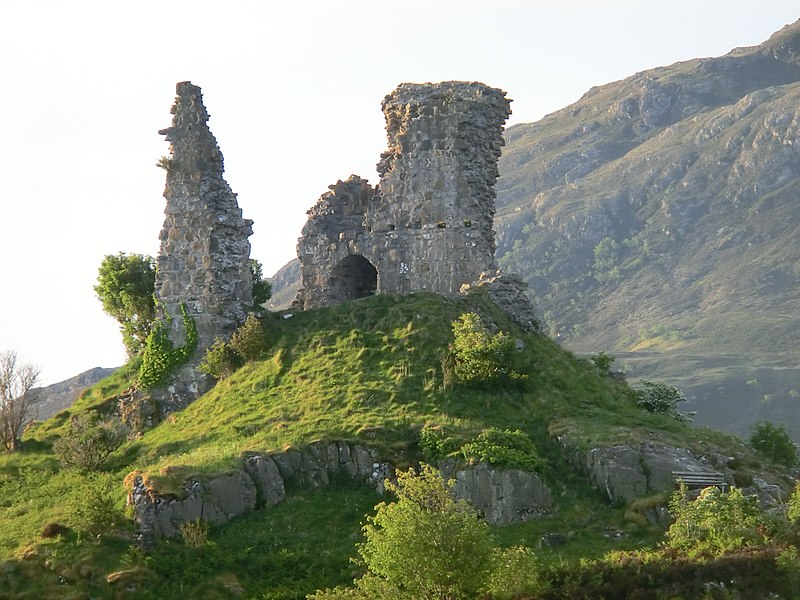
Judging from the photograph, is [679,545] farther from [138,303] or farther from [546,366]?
[138,303]

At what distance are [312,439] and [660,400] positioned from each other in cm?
1200

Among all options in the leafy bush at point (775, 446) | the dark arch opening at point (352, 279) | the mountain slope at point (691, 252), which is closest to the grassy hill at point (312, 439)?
the leafy bush at point (775, 446)

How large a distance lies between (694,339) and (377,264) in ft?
341

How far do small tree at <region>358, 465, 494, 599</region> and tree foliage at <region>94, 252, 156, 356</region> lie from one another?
22.0m

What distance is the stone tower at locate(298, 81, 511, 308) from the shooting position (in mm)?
37094

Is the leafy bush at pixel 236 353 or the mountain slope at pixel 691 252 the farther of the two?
the mountain slope at pixel 691 252

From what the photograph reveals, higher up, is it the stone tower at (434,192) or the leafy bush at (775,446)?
the stone tower at (434,192)

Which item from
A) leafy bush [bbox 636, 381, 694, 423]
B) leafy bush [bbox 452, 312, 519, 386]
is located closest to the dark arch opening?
leafy bush [bbox 452, 312, 519, 386]

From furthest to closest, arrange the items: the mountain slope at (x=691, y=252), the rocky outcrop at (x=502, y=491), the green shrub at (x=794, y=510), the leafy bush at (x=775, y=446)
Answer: the mountain slope at (x=691, y=252)
the leafy bush at (x=775, y=446)
the rocky outcrop at (x=502, y=491)
the green shrub at (x=794, y=510)

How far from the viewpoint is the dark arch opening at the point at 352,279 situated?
4000cm

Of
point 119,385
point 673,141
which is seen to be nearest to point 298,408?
point 119,385

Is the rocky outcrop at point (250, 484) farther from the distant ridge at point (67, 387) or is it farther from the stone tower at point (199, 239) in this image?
the distant ridge at point (67, 387)

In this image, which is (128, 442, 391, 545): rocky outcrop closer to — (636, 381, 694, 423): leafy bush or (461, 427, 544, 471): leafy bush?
(461, 427, 544, 471): leafy bush

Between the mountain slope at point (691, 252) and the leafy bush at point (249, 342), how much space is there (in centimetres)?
8627
